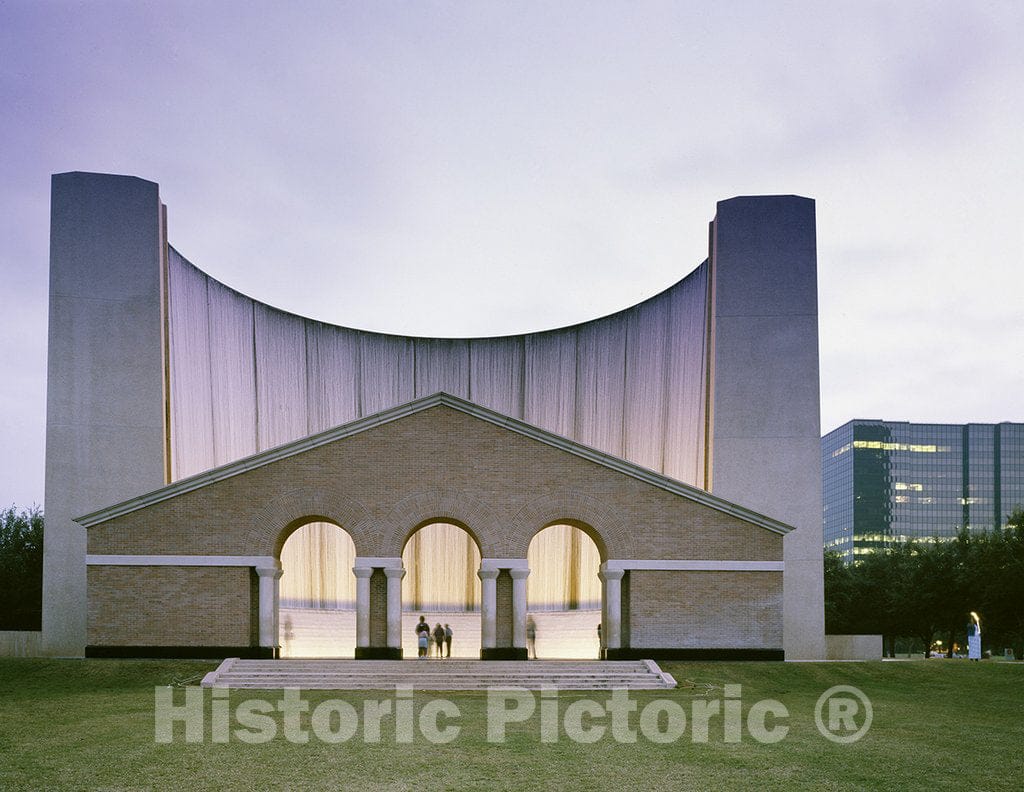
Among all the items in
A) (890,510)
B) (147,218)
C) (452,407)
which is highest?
(147,218)

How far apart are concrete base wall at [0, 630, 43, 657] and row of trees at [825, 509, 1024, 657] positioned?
3871cm

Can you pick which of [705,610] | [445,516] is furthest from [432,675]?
[705,610]

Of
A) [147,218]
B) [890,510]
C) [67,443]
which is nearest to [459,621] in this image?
[67,443]

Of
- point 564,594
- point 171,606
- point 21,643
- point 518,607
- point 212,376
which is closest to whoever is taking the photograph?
point 171,606

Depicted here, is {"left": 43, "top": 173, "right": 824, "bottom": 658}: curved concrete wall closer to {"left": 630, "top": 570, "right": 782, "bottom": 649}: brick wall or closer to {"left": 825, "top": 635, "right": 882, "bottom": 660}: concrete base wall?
{"left": 825, "top": 635, "right": 882, "bottom": 660}: concrete base wall

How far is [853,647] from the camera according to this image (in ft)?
126

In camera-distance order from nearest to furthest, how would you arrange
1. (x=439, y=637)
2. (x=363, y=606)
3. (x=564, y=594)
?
(x=363, y=606)
(x=439, y=637)
(x=564, y=594)

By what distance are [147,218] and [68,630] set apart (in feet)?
48.8

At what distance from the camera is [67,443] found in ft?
122

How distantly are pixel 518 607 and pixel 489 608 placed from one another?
863mm

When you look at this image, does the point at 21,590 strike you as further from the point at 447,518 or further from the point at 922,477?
the point at 922,477

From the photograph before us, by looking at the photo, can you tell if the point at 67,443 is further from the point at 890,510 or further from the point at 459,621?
the point at 890,510

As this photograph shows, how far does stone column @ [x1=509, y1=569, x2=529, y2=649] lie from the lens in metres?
31.2

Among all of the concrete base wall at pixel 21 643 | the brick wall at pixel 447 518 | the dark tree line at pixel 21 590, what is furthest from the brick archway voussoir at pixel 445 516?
the dark tree line at pixel 21 590
